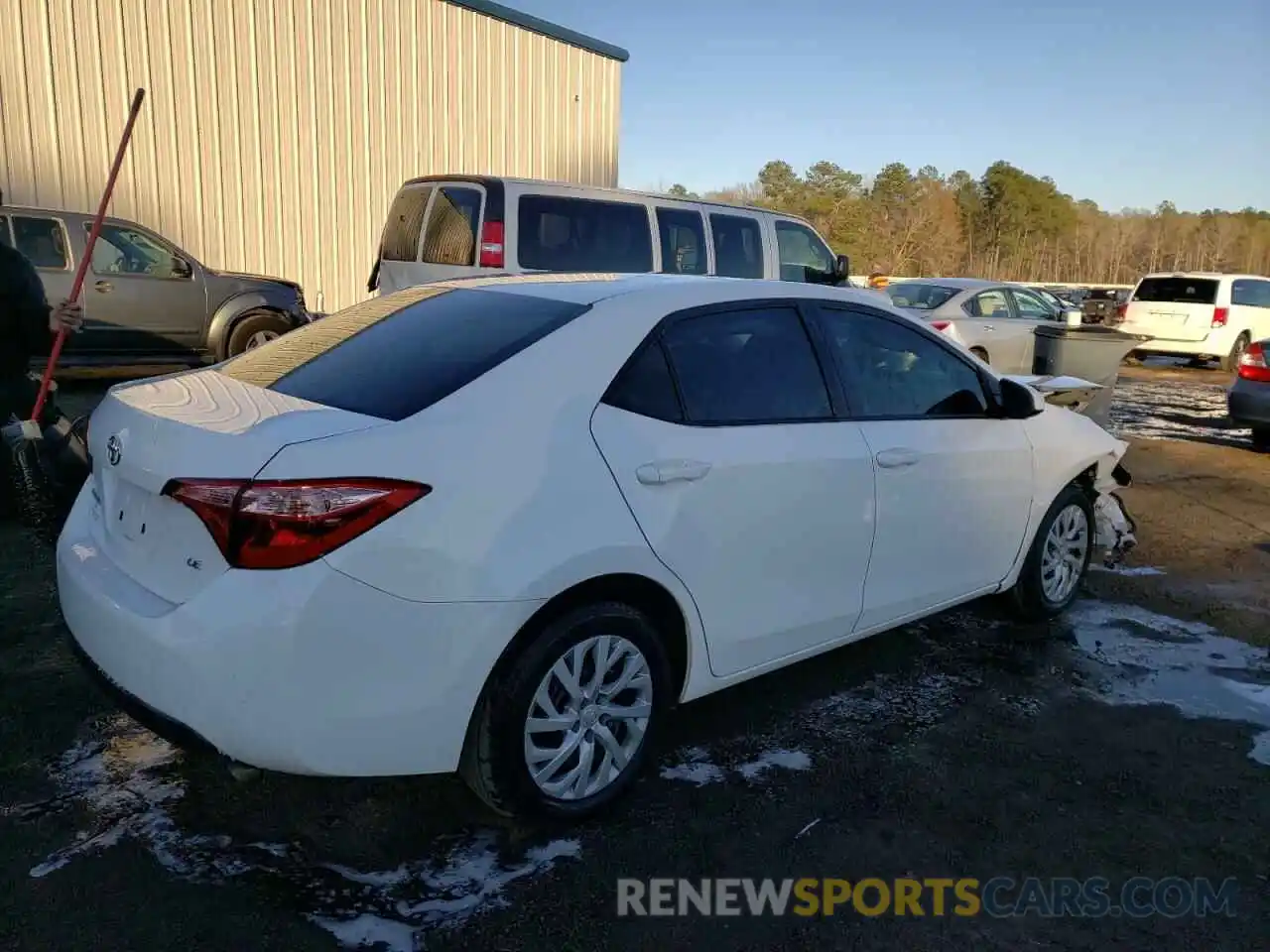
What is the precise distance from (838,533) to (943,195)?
8560 cm

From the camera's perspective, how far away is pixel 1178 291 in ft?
58.5

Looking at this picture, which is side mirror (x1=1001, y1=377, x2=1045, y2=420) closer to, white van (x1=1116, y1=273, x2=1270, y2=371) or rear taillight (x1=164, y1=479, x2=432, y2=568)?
rear taillight (x1=164, y1=479, x2=432, y2=568)

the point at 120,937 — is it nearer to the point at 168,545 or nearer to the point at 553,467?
the point at 168,545

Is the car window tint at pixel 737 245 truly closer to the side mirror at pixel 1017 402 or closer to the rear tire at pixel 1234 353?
the side mirror at pixel 1017 402

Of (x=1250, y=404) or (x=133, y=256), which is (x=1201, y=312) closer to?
(x=1250, y=404)

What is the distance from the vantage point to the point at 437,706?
2482 millimetres

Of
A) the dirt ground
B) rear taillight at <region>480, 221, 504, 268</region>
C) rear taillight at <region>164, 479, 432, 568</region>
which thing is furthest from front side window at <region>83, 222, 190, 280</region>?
rear taillight at <region>164, 479, 432, 568</region>

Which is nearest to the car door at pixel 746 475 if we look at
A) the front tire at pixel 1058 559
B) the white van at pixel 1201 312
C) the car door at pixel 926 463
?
the car door at pixel 926 463

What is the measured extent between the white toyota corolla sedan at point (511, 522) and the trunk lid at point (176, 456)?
1cm

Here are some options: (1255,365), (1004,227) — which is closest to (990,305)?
(1255,365)

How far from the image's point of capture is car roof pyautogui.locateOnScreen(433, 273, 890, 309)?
126 inches

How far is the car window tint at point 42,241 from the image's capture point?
30.7 feet

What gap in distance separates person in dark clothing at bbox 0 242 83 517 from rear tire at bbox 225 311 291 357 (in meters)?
5.12

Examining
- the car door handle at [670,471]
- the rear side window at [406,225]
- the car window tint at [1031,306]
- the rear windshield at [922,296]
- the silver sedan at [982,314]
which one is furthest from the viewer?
the car window tint at [1031,306]
